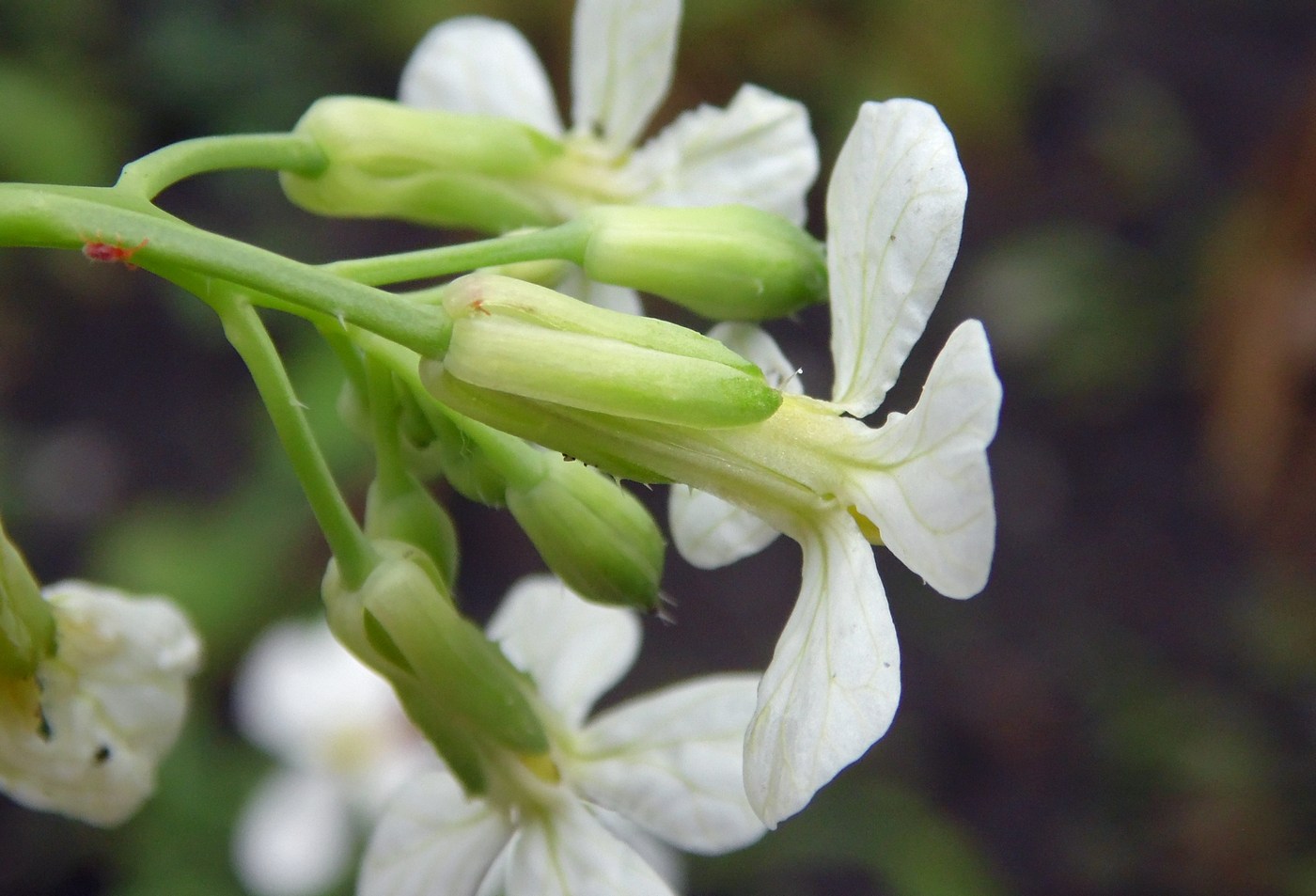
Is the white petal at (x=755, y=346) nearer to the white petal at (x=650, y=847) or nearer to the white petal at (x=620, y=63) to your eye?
the white petal at (x=620, y=63)

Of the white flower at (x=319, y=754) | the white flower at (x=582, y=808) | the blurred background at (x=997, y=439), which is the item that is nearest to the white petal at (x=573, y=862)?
the white flower at (x=582, y=808)

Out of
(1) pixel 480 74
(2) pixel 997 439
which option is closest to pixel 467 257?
(1) pixel 480 74

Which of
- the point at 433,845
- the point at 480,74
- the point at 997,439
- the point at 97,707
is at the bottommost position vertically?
the point at 997,439

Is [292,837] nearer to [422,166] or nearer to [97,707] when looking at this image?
[97,707]

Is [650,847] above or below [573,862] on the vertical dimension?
below

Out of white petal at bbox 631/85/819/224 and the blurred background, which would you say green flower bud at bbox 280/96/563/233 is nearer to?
white petal at bbox 631/85/819/224

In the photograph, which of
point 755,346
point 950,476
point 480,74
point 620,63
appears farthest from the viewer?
point 480,74

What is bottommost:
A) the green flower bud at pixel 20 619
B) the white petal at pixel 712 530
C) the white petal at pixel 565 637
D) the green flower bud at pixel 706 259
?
the white petal at pixel 565 637
